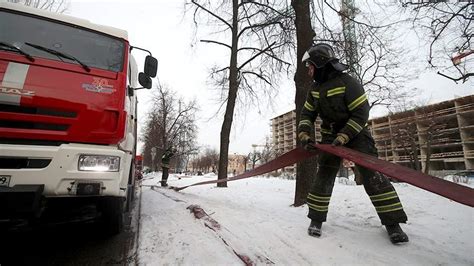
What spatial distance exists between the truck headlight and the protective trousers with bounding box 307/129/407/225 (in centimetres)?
221

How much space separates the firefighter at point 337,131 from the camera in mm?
3025

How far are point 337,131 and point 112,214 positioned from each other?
2844mm

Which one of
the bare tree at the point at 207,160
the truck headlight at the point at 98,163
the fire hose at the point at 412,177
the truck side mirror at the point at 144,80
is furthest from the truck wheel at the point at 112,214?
the bare tree at the point at 207,160

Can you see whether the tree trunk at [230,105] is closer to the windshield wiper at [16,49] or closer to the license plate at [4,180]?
the windshield wiper at [16,49]

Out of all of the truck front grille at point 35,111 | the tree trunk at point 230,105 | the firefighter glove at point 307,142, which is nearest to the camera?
the truck front grille at point 35,111

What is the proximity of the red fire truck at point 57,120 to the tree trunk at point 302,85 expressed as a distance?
321 centimetres

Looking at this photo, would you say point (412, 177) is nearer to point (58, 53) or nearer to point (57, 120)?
point (57, 120)

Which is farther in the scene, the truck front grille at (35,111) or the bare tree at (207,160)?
the bare tree at (207,160)

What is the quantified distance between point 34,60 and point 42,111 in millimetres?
649

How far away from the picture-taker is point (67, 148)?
9.69 ft

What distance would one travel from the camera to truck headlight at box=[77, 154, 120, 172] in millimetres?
2996

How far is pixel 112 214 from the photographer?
354 centimetres

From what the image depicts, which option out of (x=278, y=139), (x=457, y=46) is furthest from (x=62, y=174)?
(x=278, y=139)

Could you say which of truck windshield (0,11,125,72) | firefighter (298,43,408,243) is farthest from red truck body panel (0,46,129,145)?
firefighter (298,43,408,243)
